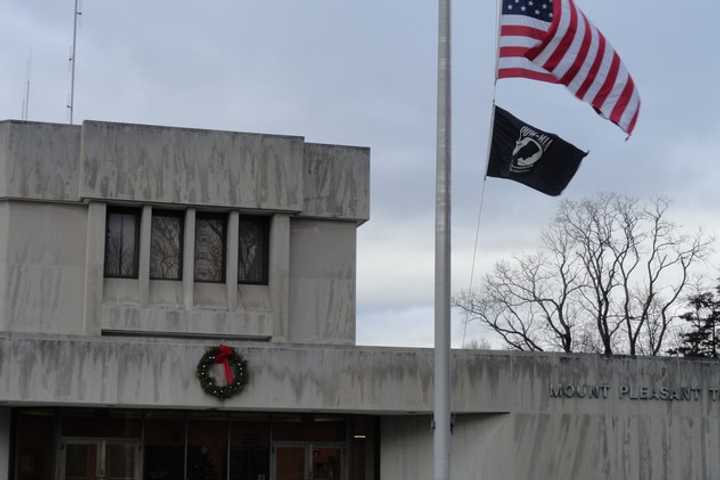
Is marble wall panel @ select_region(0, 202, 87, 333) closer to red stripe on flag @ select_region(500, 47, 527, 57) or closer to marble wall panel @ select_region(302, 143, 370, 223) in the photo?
marble wall panel @ select_region(302, 143, 370, 223)

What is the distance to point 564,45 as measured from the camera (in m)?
18.6

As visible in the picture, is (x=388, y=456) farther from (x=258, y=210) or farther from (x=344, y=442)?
(x=258, y=210)

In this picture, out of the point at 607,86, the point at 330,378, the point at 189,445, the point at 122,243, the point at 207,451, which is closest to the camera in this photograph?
the point at 607,86

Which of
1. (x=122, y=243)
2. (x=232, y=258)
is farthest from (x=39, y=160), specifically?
(x=232, y=258)

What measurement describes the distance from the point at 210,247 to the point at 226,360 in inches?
291

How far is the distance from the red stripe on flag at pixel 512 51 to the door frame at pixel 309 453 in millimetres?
15745

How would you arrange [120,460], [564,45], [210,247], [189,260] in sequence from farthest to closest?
1. [210,247]
2. [189,260]
3. [120,460]
4. [564,45]

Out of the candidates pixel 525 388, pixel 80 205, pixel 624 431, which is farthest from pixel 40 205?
pixel 624 431

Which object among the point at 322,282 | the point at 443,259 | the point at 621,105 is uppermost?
the point at 621,105

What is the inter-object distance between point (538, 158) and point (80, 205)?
17.1 m

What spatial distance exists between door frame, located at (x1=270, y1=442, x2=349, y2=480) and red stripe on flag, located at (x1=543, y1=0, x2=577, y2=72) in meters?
15.7

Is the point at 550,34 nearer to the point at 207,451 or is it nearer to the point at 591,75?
the point at 591,75

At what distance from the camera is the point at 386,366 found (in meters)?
27.2

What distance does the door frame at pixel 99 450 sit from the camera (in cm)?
2980
